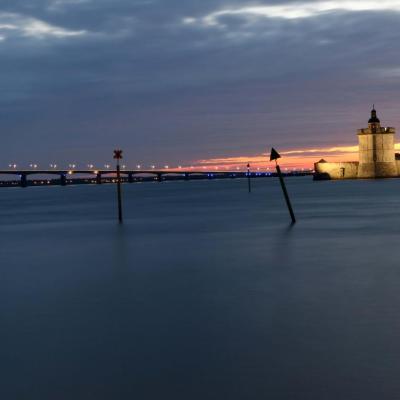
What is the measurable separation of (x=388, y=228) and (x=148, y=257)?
13.7m

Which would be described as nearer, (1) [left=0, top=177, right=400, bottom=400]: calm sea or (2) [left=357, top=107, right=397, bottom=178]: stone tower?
(1) [left=0, top=177, right=400, bottom=400]: calm sea

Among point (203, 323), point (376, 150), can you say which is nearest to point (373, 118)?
point (376, 150)

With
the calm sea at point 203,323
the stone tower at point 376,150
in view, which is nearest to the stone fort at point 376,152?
the stone tower at point 376,150

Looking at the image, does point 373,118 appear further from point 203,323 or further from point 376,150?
point 203,323

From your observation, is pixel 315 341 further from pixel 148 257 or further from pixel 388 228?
pixel 388 228

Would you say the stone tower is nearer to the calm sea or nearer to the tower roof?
the tower roof

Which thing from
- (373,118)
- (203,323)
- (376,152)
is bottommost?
(203,323)

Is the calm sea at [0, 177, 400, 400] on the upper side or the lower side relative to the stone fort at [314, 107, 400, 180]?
lower

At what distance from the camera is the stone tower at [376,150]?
4557 inches

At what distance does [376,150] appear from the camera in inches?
4648

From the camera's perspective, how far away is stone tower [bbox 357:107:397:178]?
116 m

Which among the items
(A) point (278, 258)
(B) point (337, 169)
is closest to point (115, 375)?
(A) point (278, 258)

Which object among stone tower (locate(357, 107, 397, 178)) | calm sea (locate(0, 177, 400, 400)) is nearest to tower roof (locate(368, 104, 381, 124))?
stone tower (locate(357, 107, 397, 178))

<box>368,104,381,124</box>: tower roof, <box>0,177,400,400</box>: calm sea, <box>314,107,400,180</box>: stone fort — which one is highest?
<box>368,104,381,124</box>: tower roof
